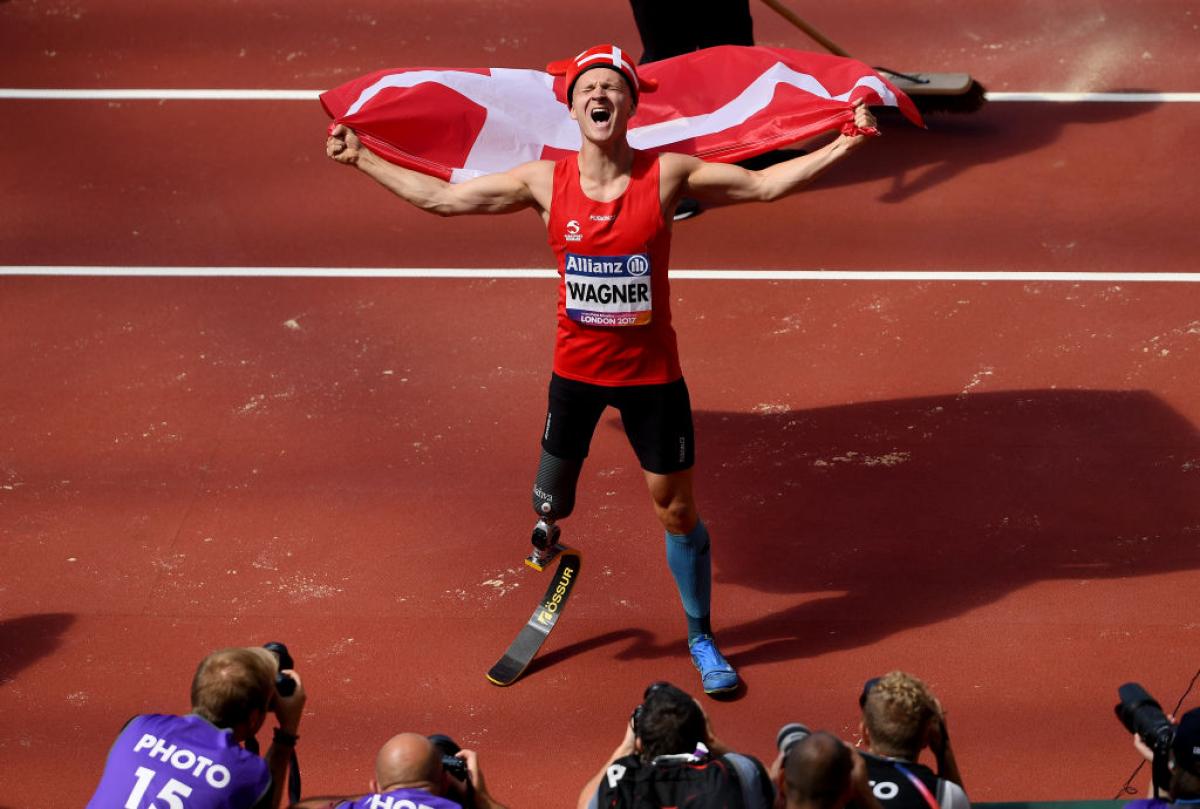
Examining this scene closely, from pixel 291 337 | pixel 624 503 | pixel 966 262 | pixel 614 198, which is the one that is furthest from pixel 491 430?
pixel 966 262

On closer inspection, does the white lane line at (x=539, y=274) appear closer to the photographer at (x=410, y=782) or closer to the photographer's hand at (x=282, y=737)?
the photographer's hand at (x=282, y=737)

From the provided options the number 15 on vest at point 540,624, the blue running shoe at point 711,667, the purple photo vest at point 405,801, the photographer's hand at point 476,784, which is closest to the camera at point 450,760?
the photographer's hand at point 476,784

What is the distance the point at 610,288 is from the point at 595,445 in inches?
82.5

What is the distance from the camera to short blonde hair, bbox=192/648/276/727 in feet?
16.0

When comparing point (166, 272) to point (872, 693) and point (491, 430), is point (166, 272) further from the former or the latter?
point (872, 693)

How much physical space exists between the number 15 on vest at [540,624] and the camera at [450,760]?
1.66 meters

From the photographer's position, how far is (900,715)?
186 inches

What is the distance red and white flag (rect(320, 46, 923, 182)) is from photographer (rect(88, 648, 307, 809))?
9.59 ft

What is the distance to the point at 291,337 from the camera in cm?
930

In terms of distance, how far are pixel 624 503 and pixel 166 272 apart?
3694 mm

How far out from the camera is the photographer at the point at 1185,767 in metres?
4.57

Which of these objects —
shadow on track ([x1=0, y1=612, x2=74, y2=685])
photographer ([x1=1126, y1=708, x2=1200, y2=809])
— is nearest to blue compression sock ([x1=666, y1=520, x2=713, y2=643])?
photographer ([x1=1126, y1=708, x2=1200, y2=809])

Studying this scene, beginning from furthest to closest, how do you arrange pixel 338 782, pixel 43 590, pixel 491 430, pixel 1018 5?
1. pixel 1018 5
2. pixel 491 430
3. pixel 43 590
4. pixel 338 782

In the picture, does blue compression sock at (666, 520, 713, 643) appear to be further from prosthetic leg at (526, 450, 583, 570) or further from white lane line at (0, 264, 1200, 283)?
white lane line at (0, 264, 1200, 283)
